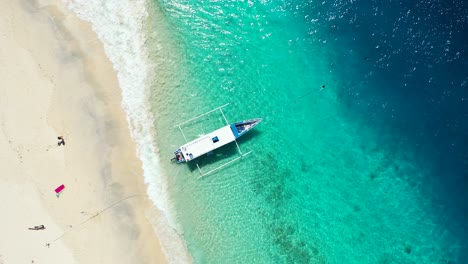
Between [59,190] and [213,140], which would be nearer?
[59,190]

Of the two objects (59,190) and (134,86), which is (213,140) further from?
(59,190)

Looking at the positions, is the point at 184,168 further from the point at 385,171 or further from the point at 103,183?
the point at 385,171

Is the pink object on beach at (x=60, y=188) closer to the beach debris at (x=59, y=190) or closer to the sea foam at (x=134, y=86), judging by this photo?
the beach debris at (x=59, y=190)

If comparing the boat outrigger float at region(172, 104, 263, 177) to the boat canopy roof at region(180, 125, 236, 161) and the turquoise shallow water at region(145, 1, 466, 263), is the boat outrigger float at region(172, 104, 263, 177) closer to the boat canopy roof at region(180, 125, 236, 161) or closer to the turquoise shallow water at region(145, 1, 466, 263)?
the boat canopy roof at region(180, 125, 236, 161)

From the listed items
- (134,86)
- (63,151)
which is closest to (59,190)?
(63,151)

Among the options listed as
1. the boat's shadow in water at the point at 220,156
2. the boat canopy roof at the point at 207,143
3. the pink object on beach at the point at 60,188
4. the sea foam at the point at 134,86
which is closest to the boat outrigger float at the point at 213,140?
the boat canopy roof at the point at 207,143

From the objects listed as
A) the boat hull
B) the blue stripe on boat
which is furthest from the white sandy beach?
the blue stripe on boat
